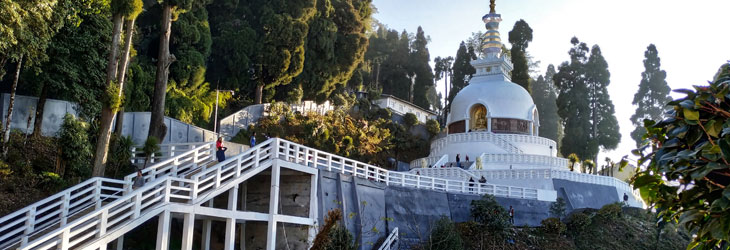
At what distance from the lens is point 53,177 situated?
18.9 meters

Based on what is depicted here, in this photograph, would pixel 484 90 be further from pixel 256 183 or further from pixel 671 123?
pixel 671 123

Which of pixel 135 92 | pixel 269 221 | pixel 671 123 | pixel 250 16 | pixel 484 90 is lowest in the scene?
pixel 269 221

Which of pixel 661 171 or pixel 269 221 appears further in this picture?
pixel 269 221

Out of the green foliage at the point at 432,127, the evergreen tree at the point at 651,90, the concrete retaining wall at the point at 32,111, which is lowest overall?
the concrete retaining wall at the point at 32,111

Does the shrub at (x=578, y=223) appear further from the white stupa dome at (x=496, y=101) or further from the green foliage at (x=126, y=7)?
the green foliage at (x=126, y=7)

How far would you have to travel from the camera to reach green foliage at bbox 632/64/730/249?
532 cm

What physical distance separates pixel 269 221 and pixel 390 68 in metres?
46.5

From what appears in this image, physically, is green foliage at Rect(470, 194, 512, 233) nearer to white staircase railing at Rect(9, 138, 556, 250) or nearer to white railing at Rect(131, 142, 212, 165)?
white staircase railing at Rect(9, 138, 556, 250)

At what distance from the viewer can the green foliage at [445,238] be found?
2103 cm

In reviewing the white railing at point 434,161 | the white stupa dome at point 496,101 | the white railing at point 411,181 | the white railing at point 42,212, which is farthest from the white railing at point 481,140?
the white railing at point 42,212

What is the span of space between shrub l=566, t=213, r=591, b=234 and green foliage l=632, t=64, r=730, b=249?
68.1 feet

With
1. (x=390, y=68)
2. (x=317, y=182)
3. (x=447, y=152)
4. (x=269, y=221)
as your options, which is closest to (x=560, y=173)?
(x=447, y=152)

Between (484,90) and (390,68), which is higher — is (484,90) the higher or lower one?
the lower one

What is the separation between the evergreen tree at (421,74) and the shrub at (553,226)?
34.4 metres
